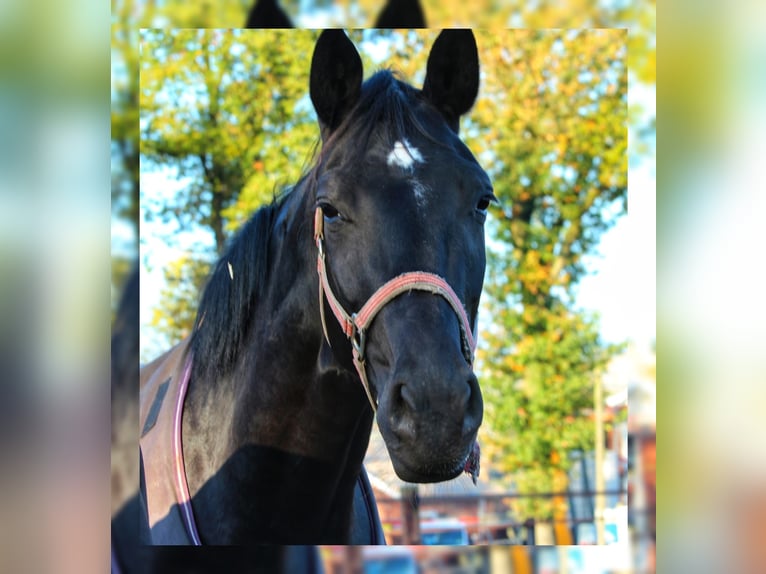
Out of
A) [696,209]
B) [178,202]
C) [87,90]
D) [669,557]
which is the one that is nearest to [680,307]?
[696,209]

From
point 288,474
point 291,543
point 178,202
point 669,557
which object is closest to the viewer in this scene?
point 288,474

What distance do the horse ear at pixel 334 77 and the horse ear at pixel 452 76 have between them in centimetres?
20

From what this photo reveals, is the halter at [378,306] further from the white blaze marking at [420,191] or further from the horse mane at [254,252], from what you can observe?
the horse mane at [254,252]

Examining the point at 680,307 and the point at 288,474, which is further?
the point at 680,307

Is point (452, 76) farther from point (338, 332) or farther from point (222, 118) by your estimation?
point (222, 118)

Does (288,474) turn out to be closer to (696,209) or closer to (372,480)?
(372,480)

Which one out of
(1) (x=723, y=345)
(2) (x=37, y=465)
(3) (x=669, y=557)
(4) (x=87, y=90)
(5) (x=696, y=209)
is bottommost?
(3) (x=669, y=557)

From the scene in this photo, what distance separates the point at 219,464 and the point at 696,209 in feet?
5.63

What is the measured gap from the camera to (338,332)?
1.89 metres

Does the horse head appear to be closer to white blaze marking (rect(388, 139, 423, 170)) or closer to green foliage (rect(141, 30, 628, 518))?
white blaze marking (rect(388, 139, 423, 170))

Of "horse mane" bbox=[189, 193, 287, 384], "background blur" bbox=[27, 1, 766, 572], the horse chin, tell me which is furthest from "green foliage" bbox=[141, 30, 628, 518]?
the horse chin

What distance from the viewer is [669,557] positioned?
253 centimetres

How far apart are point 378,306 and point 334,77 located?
0.69 metres

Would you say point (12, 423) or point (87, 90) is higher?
point (87, 90)
